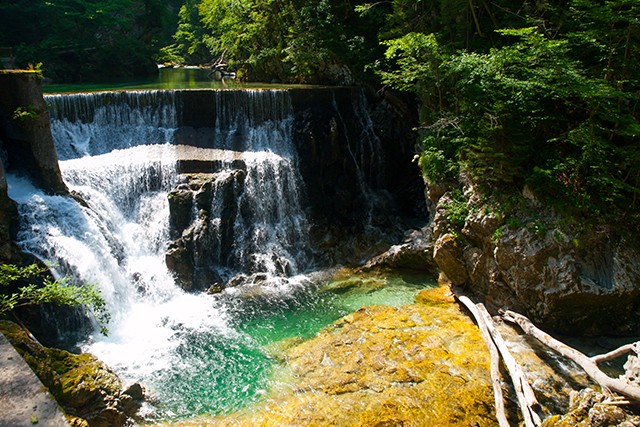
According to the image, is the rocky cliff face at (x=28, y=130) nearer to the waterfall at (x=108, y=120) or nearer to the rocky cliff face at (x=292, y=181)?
the waterfall at (x=108, y=120)

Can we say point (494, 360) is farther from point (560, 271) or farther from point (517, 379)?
point (560, 271)

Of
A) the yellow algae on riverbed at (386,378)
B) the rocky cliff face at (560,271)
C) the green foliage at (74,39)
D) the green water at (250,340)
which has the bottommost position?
the green water at (250,340)

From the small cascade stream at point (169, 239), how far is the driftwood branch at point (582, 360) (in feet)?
9.91

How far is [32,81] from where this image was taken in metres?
10.4

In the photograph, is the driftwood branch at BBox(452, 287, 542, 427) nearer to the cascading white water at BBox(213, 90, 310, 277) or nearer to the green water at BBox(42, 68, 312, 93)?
the cascading white water at BBox(213, 90, 310, 277)

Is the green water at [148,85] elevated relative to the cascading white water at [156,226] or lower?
elevated

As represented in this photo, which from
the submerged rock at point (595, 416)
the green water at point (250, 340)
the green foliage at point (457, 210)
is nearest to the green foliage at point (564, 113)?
the green foliage at point (457, 210)

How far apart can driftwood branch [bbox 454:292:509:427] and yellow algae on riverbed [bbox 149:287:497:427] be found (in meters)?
0.19

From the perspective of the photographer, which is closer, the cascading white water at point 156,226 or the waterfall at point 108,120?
the cascading white water at point 156,226

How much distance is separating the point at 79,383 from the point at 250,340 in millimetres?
3406

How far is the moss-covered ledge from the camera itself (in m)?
5.91

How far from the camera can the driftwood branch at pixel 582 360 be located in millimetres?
5262

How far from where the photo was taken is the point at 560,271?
783 centimetres

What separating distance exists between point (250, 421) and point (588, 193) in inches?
265
